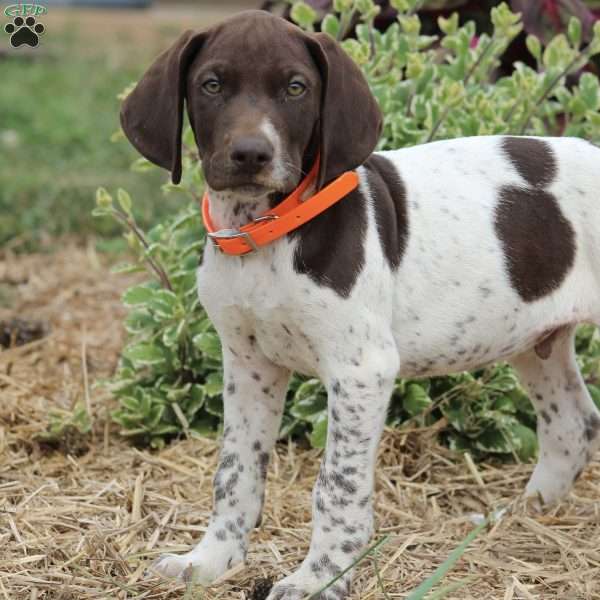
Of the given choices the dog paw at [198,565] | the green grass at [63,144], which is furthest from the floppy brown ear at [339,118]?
the green grass at [63,144]

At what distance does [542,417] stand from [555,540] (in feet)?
1.49

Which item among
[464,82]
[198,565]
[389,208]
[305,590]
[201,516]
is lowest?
[201,516]

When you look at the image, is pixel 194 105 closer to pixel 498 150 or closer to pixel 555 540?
pixel 498 150

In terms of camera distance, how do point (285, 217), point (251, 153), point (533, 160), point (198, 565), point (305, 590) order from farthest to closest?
point (533, 160)
point (198, 565)
point (305, 590)
point (285, 217)
point (251, 153)

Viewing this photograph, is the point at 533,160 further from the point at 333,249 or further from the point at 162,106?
the point at 162,106

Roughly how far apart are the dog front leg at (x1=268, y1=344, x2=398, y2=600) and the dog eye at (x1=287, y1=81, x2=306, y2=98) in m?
0.72

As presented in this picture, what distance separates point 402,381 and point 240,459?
0.96 meters

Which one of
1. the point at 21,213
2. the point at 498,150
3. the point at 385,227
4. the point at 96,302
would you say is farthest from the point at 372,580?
the point at 21,213

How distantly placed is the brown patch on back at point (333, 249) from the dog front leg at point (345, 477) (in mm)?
218

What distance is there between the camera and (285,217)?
3.13 meters

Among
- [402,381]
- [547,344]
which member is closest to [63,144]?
[402,381]

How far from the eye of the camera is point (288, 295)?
315cm

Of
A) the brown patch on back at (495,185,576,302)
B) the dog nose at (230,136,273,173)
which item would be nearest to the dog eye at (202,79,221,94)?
the dog nose at (230,136,273,173)

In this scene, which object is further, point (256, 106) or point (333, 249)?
point (333, 249)
